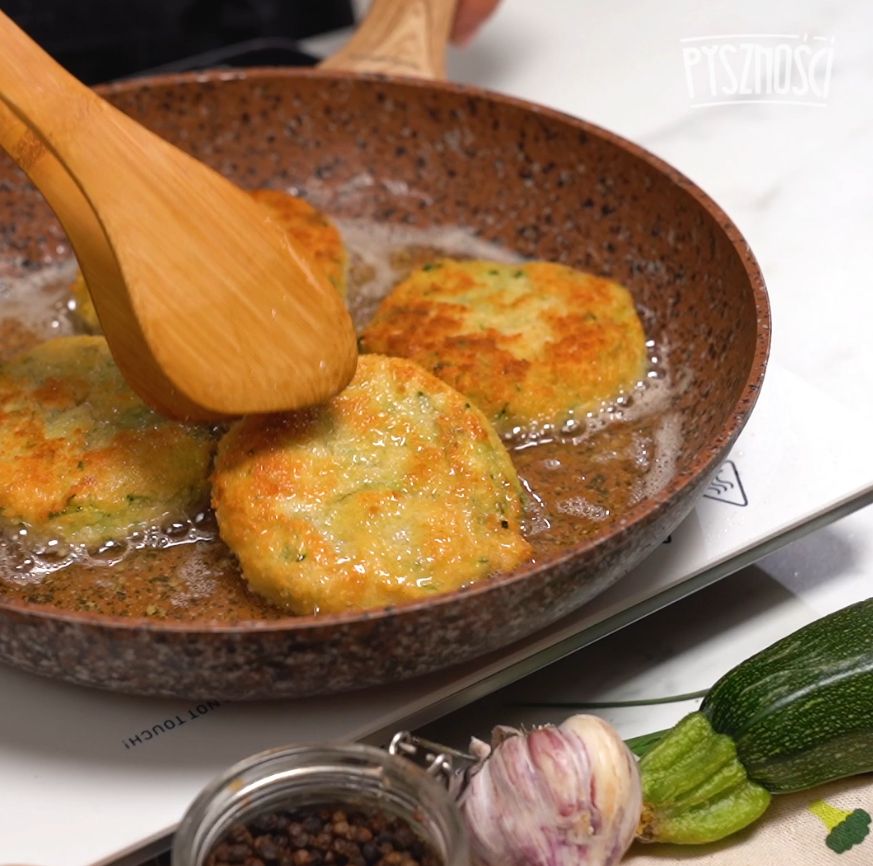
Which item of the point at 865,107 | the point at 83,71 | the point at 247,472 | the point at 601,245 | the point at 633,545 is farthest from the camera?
the point at 83,71

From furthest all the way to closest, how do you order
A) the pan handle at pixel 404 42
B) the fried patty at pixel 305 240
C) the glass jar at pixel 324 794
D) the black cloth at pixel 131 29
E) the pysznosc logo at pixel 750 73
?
the black cloth at pixel 131 29
the pysznosc logo at pixel 750 73
the pan handle at pixel 404 42
the fried patty at pixel 305 240
the glass jar at pixel 324 794

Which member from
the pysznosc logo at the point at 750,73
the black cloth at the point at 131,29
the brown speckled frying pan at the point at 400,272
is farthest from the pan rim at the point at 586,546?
the black cloth at the point at 131,29

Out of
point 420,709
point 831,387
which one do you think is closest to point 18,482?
point 420,709

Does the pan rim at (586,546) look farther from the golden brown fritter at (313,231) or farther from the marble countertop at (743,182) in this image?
the golden brown fritter at (313,231)

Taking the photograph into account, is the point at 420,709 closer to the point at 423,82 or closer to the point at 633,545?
the point at 633,545

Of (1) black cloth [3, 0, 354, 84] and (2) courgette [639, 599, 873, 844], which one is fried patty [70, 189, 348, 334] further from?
(1) black cloth [3, 0, 354, 84]

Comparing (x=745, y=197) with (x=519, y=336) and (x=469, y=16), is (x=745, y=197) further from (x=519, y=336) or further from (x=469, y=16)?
(x=519, y=336)

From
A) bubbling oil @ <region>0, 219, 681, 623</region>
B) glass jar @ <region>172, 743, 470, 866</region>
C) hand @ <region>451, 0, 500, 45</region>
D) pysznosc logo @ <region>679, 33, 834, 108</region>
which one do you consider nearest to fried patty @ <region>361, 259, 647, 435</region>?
bubbling oil @ <region>0, 219, 681, 623</region>
